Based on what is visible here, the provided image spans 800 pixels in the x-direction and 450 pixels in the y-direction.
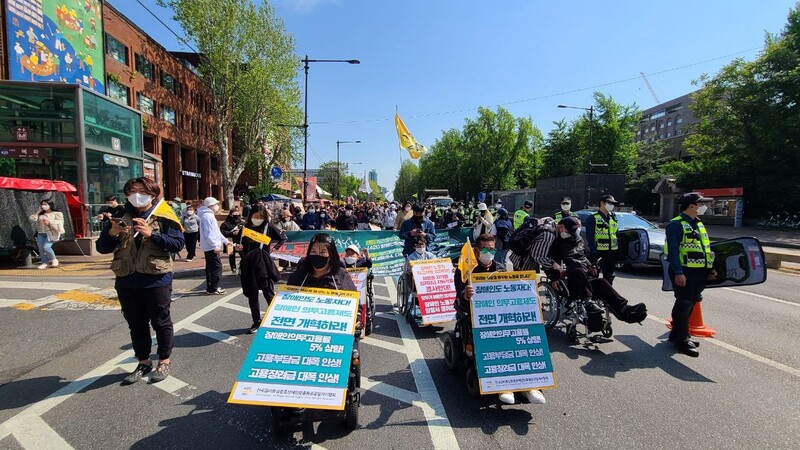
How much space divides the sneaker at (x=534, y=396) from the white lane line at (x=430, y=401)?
0.71m

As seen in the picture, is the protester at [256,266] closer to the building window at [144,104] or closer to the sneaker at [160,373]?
the sneaker at [160,373]

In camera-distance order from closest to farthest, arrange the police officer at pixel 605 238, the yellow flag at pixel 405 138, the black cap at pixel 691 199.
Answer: the black cap at pixel 691 199, the police officer at pixel 605 238, the yellow flag at pixel 405 138

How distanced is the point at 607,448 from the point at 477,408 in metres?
1.03

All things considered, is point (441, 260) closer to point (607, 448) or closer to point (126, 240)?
point (607, 448)

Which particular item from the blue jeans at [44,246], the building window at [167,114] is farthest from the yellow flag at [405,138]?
the building window at [167,114]

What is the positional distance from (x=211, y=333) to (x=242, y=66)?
3297cm

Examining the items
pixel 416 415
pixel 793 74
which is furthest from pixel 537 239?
pixel 793 74

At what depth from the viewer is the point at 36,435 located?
A: 313 centimetres

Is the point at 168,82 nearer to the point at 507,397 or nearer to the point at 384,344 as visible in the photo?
the point at 384,344

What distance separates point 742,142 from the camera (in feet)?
97.6

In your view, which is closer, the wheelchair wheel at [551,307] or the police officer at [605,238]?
the wheelchair wheel at [551,307]

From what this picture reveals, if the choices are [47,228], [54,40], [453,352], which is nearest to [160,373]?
[453,352]

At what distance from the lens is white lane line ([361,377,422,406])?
12.3ft

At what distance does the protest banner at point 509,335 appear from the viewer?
11.5ft
